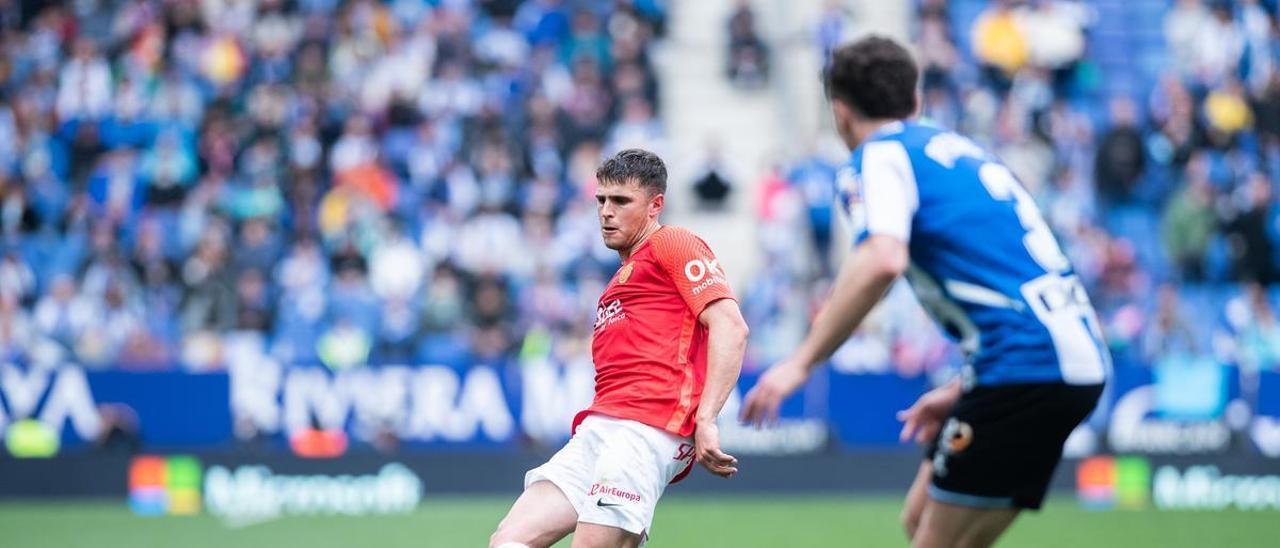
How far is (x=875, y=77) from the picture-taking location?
5219 mm

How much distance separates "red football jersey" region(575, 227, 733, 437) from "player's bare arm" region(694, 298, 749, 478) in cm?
6

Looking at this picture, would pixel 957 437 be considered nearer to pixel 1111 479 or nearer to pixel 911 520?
pixel 911 520

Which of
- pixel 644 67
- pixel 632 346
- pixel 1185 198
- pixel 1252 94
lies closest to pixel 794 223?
pixel 644 67

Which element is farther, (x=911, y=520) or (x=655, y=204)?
(x=911, y=520)

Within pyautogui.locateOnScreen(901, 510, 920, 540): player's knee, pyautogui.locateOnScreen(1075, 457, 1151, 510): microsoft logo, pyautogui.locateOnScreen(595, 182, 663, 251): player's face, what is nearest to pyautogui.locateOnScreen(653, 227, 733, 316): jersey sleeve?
pyautogui.locateOnScreen(595, 182, 663, 251): player's face

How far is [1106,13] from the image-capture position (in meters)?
21.5

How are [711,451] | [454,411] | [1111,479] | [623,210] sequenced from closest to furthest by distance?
[711,451]
[623,210]
[454,411]
[1111,479]

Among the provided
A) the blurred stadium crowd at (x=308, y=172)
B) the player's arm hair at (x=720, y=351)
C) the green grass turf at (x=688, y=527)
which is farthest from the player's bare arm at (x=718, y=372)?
the blurred stadium crowd at (x=308, y=172)

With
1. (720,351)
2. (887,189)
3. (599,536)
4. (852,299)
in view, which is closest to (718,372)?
(720,351)

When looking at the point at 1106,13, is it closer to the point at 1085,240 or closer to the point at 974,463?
the point at 1085,240

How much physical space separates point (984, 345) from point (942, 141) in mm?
666

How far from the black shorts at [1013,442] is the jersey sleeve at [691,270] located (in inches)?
39.7

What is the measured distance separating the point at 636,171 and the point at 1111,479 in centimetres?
Result: 1028

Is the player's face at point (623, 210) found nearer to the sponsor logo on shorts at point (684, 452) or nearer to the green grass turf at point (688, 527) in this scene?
the sponsor logo on shorts at point (684, 452)
